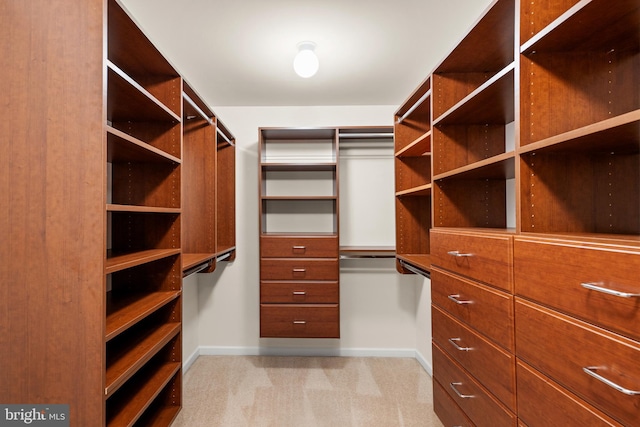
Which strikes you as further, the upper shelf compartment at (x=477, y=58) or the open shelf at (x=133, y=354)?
the upper shelf compartment at (x=477, y=58)

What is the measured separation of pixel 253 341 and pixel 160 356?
1482mm

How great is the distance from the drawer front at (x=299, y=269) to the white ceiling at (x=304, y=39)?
1.44 metres

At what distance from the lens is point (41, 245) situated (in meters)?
1.10

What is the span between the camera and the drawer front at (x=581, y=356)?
0.71 m

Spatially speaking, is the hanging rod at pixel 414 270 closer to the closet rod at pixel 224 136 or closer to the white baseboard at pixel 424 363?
the white baseboard at pixel 424 363

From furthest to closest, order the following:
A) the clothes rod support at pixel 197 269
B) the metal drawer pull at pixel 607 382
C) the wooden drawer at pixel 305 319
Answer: the wooden drawer at pixel 305 319
the clothes rod support at pixel 197 269
the metal drawer pull at pixel 607 382

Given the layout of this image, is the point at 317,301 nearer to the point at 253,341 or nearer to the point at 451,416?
the point at 253,341

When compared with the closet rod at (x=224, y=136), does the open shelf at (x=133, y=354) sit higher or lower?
lower

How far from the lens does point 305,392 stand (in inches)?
100.0

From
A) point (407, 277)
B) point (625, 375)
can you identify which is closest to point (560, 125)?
point (625, 375)

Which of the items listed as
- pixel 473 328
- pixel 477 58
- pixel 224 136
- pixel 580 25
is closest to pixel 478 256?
pixel 473 328

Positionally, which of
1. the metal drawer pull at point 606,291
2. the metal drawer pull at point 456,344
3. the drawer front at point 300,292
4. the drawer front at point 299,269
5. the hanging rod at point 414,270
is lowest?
the drawer front at point 300,292

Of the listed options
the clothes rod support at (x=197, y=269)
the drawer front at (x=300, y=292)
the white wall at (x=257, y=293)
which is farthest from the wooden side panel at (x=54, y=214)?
the white wall at (x=257, y=293)

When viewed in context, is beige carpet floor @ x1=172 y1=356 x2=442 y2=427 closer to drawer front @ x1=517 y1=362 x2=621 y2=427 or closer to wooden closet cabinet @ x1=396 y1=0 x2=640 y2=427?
wooden closet cabinet @ x1=396 y1=0 x2=640 y2=427
